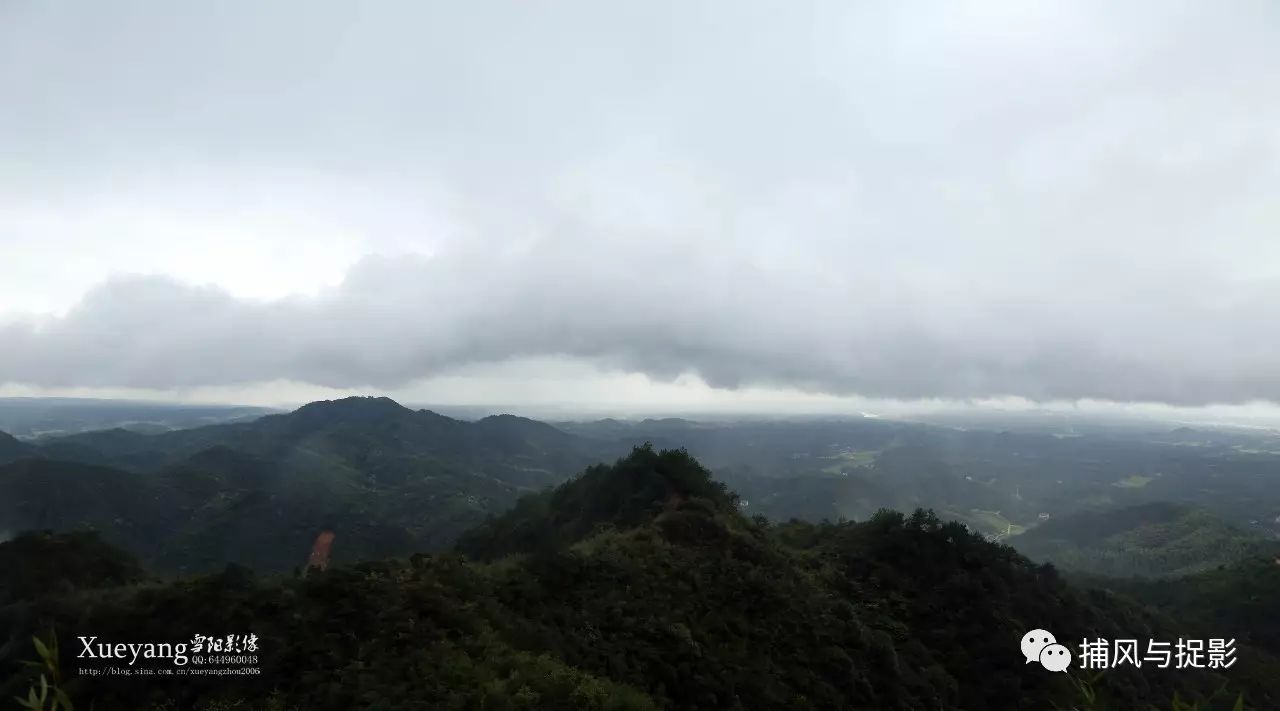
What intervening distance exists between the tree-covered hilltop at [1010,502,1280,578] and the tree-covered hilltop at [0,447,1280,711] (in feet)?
428

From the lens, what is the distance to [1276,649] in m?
71.7

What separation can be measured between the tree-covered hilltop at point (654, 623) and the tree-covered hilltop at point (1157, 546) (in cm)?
13032

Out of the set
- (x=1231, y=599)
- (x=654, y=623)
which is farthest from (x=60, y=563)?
(x=1231, y=599)

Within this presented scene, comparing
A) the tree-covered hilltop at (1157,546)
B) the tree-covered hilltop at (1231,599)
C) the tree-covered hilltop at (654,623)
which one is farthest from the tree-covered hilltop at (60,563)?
the tree-covered hilltop at (1157,546)

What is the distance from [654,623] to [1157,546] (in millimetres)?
212489

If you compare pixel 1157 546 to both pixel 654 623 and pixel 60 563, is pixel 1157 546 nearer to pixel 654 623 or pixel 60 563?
pixel 654 623

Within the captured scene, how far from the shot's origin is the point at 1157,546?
173m

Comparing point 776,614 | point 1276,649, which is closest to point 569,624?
point 776,614

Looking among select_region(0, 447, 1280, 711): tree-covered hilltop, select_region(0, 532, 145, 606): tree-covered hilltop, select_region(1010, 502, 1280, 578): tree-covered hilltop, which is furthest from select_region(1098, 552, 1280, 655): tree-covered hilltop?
select_region(0, 532, 145, 606): tree-covered hilltop

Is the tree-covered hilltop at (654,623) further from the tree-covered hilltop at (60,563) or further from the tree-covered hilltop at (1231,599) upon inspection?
the tree-covered hilltop at (1231,599)

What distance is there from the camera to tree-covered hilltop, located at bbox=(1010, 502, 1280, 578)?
493 ft

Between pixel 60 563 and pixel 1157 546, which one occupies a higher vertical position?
pixel 60 563

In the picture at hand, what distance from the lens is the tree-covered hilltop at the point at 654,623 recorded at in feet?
62.2

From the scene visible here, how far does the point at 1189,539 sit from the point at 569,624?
699 ft
